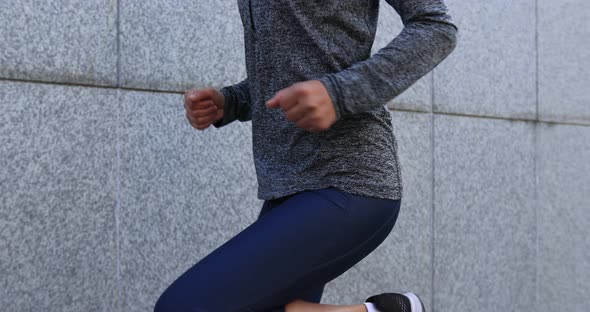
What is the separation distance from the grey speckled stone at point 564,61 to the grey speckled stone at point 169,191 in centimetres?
288

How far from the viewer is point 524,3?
20.1ft

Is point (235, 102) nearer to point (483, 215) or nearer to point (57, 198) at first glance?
point (57, 198)

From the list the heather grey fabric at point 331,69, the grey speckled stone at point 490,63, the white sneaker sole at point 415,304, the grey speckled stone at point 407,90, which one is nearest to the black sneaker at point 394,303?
the white sneaker sole at point 415,304

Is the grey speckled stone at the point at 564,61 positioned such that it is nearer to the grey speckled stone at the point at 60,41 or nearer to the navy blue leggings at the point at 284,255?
the grey speckled stone at the point at 60,41

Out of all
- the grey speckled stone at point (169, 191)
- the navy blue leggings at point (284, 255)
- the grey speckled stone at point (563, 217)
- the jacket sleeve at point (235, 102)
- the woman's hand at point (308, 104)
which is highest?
the woman's hand at point (308, 104)

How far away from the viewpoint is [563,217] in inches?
249

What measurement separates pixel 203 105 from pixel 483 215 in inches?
136

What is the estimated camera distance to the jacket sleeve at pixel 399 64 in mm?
2082

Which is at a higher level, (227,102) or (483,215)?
(227,102)

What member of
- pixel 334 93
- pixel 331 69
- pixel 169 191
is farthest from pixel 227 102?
pixel 169 191

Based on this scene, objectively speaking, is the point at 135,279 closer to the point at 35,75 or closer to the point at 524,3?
the point at 35,75

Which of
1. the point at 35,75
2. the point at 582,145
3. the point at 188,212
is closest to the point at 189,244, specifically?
the point at 188,212

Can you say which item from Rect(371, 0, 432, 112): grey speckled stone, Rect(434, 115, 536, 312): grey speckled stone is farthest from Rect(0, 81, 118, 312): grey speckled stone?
Rect(434, 115, 536, 312): grey speckled stone

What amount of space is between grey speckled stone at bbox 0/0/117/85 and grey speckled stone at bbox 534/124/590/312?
11.6ft
